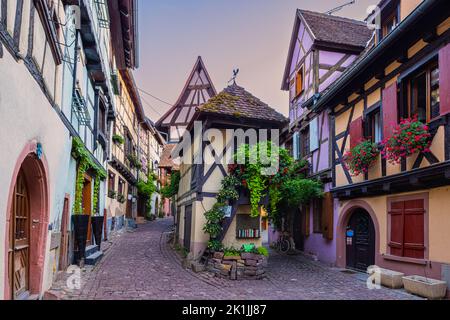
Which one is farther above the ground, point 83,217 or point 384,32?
point 384,32

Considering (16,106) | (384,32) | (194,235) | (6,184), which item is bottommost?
(194,235)

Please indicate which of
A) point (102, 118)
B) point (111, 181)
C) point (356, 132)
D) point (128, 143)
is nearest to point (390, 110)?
point (356, 132)

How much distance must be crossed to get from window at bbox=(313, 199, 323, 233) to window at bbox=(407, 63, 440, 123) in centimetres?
567

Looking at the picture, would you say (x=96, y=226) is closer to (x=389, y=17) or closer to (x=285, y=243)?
(x=285, y=243)

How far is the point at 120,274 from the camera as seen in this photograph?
30.4ft

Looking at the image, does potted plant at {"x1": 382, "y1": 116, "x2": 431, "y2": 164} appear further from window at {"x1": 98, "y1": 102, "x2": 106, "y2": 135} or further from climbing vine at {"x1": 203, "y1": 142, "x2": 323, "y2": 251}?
window at {"x1": 98, "y1": 102, "x2": 106, "y2": 135}

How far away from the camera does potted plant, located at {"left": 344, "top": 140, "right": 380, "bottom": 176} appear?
10141mm

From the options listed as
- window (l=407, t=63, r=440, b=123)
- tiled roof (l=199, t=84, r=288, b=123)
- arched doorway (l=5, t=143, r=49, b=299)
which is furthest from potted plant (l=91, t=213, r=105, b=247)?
window (l=407, t=63, r=440, b=123)

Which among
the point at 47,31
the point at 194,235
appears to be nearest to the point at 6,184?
the point at 47,31

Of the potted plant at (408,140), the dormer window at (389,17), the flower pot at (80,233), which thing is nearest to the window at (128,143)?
the flower pot at (80,233)

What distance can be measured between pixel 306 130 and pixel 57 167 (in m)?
10.3

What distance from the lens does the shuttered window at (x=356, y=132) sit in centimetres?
1092

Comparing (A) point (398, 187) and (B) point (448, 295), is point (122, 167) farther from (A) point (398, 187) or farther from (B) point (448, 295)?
(B) point (448, 295)

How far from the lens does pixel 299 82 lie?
1636 cm
